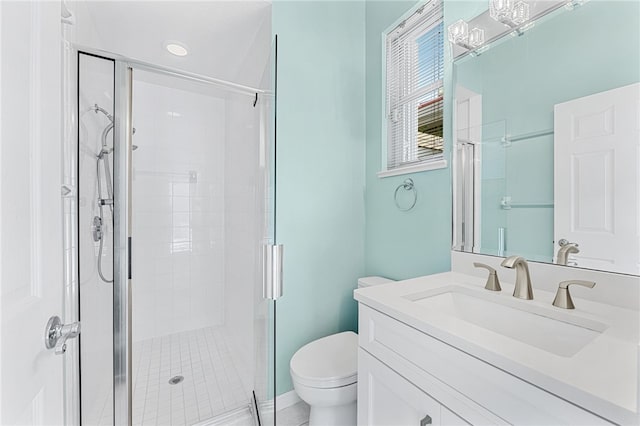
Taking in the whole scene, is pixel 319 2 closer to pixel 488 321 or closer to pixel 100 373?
pixel 488 321

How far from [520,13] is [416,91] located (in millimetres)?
617

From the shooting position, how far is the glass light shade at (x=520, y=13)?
1.04 metres

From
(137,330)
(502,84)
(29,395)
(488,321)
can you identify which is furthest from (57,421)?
(137,330)

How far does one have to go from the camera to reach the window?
59.2 inches

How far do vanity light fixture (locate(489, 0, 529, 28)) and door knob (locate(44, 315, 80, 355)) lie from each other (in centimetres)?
174

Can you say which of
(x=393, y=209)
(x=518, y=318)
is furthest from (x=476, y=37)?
(x=518, y=318)

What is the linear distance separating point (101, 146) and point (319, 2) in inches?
61.7

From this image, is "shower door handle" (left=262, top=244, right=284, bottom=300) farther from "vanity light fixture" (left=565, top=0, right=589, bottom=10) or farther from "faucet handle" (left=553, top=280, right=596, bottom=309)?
"vanity light fixture" (left=565, top=0, right=589, bottom=10)

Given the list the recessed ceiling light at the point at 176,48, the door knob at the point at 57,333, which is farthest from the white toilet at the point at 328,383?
the recessed ceiling light at the point at 176,48

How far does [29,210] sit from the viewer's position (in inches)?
20.9

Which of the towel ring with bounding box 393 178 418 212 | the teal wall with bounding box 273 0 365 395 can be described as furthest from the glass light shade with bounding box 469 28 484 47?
the teal wall with bounding box 273 0 365 395

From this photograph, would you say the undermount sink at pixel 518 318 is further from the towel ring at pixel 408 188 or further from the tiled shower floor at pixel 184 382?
the tiled shower floor at pixel 184 382

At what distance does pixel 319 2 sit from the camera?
176 centimetres

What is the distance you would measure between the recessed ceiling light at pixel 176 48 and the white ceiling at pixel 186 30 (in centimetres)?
4
